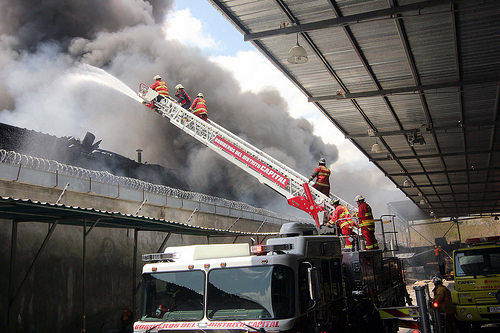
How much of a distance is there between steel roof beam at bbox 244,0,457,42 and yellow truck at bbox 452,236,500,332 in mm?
5346

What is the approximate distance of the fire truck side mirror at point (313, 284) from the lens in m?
4.80

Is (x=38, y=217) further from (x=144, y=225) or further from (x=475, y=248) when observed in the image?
(x=475, y=248)

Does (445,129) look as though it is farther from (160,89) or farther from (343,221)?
(160,89)

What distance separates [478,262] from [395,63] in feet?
16.0

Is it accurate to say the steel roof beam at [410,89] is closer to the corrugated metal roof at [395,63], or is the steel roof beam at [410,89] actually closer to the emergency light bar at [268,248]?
the corrugated metal roof at [395,63]

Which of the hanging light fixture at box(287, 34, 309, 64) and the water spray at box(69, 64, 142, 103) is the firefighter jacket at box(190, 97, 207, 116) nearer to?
the water spray at box(69, 64, 142, 103)

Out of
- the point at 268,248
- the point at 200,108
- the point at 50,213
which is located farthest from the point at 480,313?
the point at 200,108

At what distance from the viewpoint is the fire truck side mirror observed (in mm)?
4797

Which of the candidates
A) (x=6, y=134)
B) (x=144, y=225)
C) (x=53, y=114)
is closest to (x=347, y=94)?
(x=144, y=225)

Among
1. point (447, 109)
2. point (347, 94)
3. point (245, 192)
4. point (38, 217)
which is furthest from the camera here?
point (245, 192)

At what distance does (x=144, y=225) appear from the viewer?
997 centimetres

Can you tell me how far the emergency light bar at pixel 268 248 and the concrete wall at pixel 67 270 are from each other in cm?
503

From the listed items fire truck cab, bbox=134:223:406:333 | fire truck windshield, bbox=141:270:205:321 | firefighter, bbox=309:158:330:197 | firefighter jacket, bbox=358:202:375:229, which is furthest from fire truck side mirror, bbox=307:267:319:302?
firefighter, bbox=309:158:330:197

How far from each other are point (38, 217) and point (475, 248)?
29.6 ft
